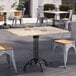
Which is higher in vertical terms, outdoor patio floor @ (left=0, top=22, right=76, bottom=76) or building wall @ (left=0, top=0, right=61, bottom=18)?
building wall @ (left=0, top=0, right=61, bottom=18)

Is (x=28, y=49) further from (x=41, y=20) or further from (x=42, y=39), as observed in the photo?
(x=41, y=20)

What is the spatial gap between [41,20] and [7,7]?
3746 mm

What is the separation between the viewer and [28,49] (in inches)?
323

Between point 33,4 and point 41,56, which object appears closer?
point 41,56

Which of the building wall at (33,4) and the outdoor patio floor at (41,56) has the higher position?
the building wall at (33,4)

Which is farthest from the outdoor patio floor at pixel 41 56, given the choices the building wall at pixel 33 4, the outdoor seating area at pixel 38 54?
the building wall at pixel 33 4

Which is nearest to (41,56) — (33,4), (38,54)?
(38,54)

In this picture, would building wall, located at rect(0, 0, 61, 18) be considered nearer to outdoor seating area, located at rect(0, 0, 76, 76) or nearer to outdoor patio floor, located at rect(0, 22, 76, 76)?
outdoor seating area, located at rect(0, 0, 76, 76)

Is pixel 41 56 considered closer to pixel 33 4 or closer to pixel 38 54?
pixel 38 54

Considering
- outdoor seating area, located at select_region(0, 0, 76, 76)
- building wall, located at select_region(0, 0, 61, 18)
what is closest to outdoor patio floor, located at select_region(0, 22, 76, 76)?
outdoor seating area, located at select_region(0, 0, 76, 76)

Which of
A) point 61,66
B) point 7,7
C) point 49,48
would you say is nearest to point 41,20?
point 7,7

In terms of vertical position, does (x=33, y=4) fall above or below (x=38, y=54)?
above

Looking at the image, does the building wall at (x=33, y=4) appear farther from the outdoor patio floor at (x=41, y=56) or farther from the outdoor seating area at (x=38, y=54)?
the outdoor patio floor at (x=41, y=56)

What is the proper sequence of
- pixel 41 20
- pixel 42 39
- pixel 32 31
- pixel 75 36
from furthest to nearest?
pixel 41 20, pixel 42 39, pixel 75 36, pixel 32 31
